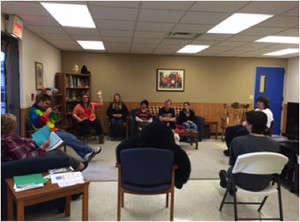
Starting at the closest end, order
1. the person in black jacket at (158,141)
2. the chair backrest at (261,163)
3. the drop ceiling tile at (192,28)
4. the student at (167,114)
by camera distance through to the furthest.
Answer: the chair backrest at (261,163) → the person in black jacket at (158,141) → the drop ceiling tile at (192,28) → the student at (167,114)

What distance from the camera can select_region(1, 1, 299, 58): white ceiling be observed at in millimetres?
3020

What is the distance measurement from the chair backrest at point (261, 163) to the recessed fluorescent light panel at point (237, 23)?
6.51 feet

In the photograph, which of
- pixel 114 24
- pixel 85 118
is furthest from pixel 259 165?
pixel 85 118

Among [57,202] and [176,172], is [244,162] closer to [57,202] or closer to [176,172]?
[176,172]

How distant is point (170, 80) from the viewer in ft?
24.2

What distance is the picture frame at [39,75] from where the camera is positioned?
478 cm

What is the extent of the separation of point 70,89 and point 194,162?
3.78m

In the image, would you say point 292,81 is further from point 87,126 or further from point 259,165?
point 259,165

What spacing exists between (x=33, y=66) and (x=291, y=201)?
4522 millimetres

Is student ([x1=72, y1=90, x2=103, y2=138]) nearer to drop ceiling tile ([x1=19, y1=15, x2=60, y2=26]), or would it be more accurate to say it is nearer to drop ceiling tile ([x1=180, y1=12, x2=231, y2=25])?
drop ceiling tile ([x1=19, y1=15, x2=60, y2=26])

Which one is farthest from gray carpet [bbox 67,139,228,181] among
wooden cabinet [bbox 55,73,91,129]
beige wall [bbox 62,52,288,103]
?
beige wall [bbox 62,52,288,103]

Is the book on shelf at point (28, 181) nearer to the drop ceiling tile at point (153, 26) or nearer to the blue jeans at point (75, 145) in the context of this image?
the blue jeans at point (75, 145)

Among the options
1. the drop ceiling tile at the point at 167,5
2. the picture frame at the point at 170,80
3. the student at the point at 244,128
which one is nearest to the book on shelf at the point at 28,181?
the drop ceiling tile at the point at 167,5

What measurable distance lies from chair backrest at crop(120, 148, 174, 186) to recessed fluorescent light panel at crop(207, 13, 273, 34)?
221 cm
